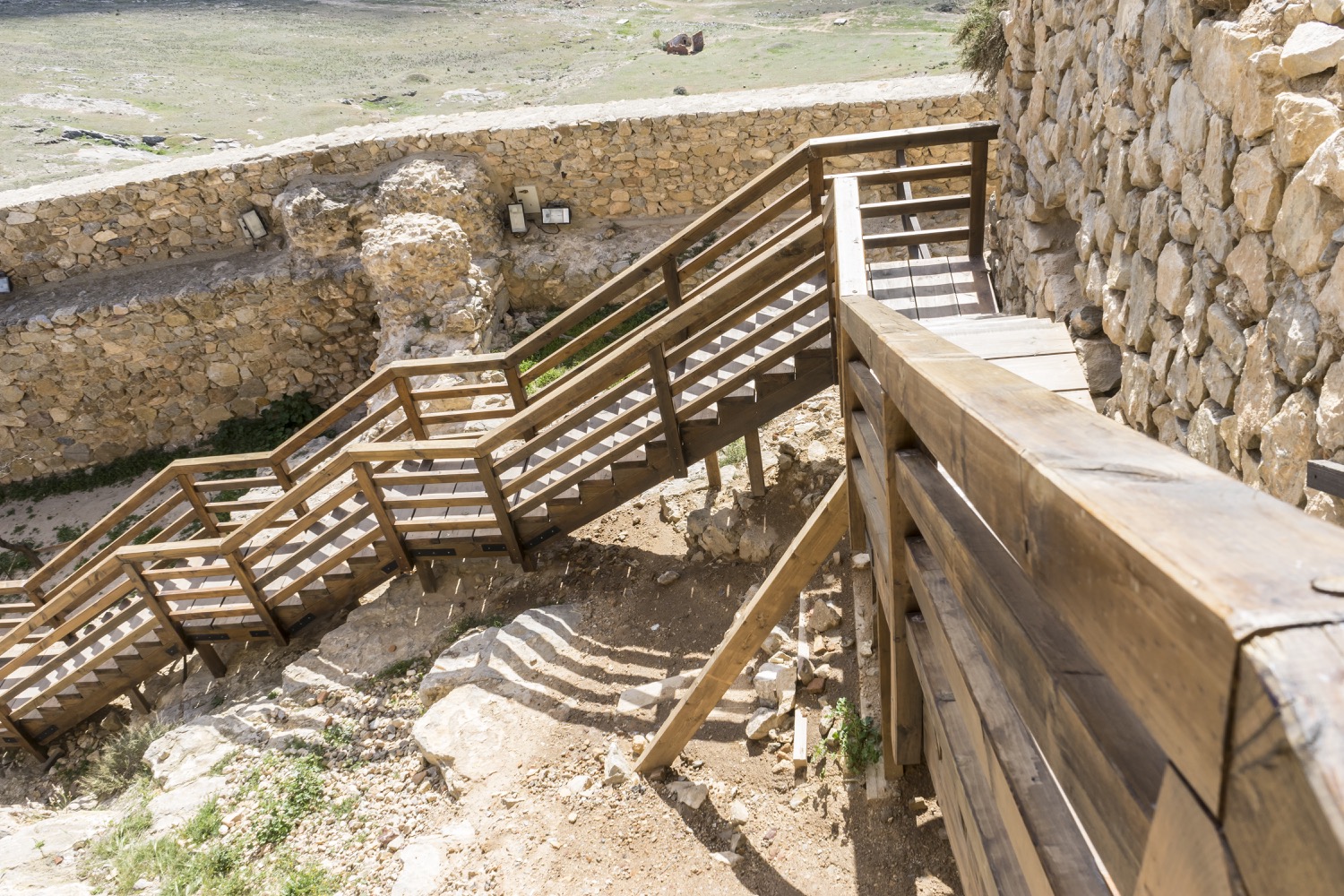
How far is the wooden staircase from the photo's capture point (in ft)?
14.9

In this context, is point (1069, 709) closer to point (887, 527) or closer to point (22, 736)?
point (887, 527)

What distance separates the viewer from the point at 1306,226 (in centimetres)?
177

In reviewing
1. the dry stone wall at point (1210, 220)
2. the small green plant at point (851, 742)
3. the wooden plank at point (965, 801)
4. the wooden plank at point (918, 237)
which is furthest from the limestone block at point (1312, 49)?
the wooden plank at point (918, 237)

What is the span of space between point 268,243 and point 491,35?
20.9 meters

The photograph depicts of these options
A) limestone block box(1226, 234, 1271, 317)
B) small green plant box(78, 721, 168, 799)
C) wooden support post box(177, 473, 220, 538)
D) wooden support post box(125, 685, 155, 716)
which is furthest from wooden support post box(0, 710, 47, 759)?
limestone block box(1226, 234, 1271, 317)

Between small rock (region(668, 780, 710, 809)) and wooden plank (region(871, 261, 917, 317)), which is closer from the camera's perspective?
small rock (region(668, 780, 710, 809))

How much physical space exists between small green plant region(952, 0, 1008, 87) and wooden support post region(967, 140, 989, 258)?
0.80 metres

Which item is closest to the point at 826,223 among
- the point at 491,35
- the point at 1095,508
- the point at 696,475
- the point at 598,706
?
the point at 696,475

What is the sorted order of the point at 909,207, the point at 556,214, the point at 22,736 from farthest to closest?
the point at 556,214 < the point at 22,736 < the point at 909,207

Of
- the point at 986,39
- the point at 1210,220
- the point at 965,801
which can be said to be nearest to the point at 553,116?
the point at 986,39

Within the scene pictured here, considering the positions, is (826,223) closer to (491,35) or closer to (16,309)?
(16,309)

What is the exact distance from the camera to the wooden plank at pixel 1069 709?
82cm

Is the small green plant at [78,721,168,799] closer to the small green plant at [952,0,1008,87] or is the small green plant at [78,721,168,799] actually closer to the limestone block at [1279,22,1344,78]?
the limestone block at [1279,22,1344,78]

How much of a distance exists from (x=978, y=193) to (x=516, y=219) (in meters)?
7.02
